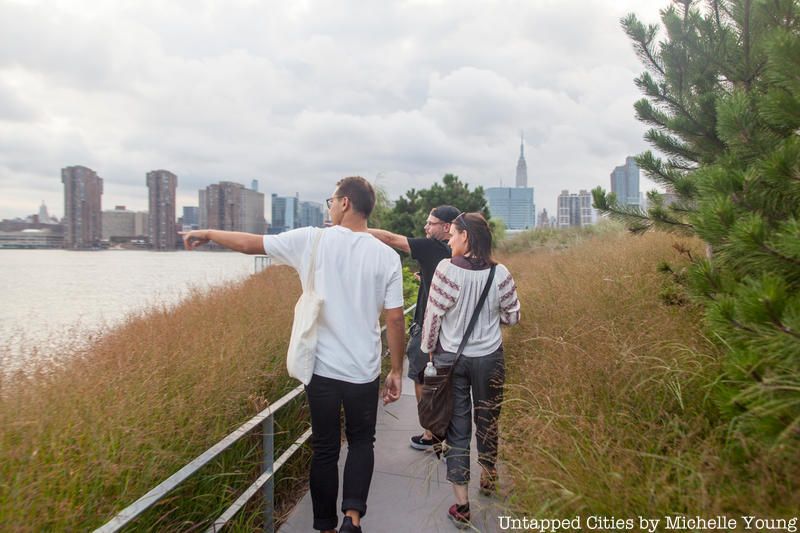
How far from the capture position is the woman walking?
287 cm

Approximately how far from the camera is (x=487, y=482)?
112 inches

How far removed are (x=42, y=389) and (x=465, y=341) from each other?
2.23 meters

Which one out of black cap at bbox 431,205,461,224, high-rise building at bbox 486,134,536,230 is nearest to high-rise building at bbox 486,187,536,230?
high-rise building at bbox 486,134,536,230

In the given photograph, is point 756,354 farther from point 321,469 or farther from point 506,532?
point 321,469

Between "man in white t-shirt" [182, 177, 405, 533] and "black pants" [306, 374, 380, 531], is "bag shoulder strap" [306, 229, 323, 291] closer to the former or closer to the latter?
"man in white t-shirt" [182, 177, 405, 533]

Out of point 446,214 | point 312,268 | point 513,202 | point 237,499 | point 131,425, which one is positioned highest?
point 513,202

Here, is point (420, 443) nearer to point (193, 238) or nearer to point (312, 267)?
point (312, 267)

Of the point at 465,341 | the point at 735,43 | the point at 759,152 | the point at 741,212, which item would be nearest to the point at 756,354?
the point at 741,212

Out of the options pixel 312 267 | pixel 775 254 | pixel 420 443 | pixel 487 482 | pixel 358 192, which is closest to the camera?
pixel 775 254

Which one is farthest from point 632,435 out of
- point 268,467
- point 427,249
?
point 427,249

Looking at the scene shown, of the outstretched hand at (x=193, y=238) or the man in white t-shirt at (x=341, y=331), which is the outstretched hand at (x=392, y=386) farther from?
the outstretched hand at (x=193, y=238)

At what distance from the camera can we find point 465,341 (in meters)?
2.86

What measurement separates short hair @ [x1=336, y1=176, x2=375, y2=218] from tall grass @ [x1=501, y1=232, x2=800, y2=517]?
4.31 feet

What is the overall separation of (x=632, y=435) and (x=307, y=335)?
1.52 m
